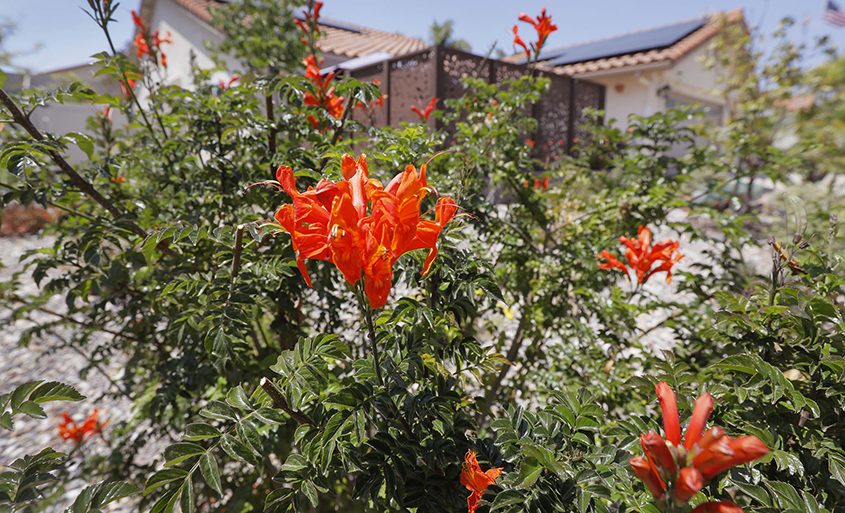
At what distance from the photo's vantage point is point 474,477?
3.04 ft

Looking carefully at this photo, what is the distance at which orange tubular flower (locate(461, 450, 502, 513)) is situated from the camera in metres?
0.92

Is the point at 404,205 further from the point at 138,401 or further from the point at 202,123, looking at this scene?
the point at 138,401

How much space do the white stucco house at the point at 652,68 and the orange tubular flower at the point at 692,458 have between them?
1050 cm

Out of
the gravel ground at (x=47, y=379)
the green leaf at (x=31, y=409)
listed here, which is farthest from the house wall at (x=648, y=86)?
the green leaf at (x=31, y=409)

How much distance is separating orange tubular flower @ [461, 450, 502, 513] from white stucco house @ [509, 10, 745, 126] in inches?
408

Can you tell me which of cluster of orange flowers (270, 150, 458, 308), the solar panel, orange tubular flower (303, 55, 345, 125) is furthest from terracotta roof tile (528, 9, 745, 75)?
cluster of orange flowers (270, 150, 458, 308)

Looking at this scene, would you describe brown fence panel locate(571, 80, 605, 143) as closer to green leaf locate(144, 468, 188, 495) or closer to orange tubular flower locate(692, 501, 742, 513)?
orange tubular flower locate(692, 501, 742, 513)

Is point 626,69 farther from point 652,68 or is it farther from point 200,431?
point 200,431

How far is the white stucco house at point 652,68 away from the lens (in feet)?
34.2

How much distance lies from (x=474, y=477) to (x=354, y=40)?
1281cm

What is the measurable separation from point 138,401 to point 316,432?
1530 mm

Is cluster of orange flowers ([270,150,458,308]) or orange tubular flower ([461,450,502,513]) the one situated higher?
cluster of orange flowers ([270,150,458,308])

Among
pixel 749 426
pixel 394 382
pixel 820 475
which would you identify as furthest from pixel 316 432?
pixel 820 475

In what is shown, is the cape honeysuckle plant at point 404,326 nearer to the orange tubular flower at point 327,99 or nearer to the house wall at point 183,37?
the orange tubular flower at point 327,99
